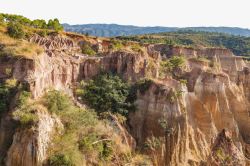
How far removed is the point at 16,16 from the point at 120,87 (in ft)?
112

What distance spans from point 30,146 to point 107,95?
1064 centimetres

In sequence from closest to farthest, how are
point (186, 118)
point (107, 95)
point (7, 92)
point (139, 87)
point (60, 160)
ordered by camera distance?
point (60, 160), point (7, 92), point (186, 118), point (107, 95), point (139, 87)

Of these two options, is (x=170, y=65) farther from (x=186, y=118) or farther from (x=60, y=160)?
(x=60, y=160)

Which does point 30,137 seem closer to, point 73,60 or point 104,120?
point 104,120

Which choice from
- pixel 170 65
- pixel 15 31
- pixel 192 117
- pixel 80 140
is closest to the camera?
pixel 80 140

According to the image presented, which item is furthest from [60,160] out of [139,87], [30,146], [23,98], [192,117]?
[192,117]

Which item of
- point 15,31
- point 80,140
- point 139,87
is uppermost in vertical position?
point 15,31

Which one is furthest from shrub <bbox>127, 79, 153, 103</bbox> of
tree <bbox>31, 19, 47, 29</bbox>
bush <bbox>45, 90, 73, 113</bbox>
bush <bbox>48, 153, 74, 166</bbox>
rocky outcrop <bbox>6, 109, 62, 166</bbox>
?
tree <bbox>31, 19, 47, 29</bbox>

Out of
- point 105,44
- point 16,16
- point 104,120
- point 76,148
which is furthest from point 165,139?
point 16,16

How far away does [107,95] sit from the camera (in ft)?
97.7

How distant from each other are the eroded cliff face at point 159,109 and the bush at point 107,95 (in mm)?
1264

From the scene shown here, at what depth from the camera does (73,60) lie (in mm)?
32906

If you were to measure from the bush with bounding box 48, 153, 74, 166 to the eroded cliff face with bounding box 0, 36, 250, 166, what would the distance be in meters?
0.59

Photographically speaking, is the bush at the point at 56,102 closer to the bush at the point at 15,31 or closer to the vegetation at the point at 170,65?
the vegetation at the point at 170,65
